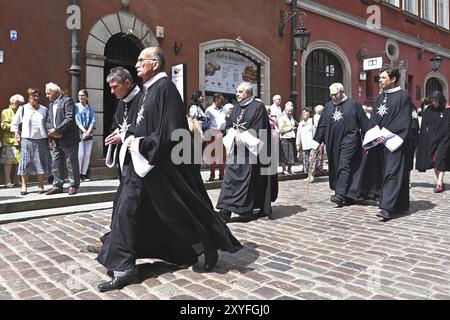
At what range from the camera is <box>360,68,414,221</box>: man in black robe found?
18.7 ft

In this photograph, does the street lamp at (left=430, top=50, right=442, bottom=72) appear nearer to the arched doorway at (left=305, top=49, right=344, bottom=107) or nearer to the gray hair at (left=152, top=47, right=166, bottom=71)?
the arched doorway at (left=305, top=49, right=344, bottom=107)

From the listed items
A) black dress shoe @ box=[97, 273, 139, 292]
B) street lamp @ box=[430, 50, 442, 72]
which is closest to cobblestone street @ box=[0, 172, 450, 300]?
black dress shoe @ box=[97, 273, 139, 292]

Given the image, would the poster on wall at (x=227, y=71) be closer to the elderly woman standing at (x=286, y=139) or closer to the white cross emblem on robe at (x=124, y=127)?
the elderly woman standing at (x=286, y=139)

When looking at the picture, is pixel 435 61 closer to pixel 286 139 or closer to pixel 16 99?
pixel 286 139

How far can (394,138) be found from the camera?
5742 millimetres

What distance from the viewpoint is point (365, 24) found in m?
16.8

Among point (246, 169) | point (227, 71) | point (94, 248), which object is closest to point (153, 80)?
point (94, 248)

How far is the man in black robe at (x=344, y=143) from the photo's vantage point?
6621 mm

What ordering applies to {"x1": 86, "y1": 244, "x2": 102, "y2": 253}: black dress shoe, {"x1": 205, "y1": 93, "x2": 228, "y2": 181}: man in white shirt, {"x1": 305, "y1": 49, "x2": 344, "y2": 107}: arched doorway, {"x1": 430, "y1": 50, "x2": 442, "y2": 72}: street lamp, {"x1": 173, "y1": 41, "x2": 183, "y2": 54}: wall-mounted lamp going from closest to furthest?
{"x1": 86, "y1": 244, "x2": 102, "y2": 253}: black dress shoe, {"x1": 205, "y1": 93, "x2": 228, "y2": 181}: man in white shirt, {"x1": 173, "y1": 41, "x2": 183, "y2": 54}: wall-mounted lamp, {"x1": 305, "y1": 49, "x2": 344, "y2": 107}: arched doorway, {"x1": 430, "y1": 50, "x2": 442, "y2": 72}: street lamp

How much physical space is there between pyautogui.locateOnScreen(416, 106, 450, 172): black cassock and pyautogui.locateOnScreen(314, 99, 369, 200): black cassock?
2536mm

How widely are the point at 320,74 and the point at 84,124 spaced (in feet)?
31.3

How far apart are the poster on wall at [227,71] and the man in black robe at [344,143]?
17.9 feet

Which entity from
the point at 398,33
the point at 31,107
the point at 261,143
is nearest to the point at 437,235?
the point at 261,143

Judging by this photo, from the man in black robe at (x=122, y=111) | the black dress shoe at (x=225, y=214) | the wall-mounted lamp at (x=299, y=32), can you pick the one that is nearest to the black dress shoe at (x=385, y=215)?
the black dress shoe at (x=225, y=214)
